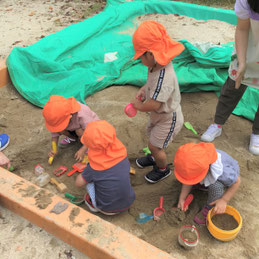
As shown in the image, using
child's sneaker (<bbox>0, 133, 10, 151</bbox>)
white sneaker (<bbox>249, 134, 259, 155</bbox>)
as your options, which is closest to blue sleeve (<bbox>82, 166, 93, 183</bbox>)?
child's sneaker (<bbox>0, 133, 10, 151</bbox>)

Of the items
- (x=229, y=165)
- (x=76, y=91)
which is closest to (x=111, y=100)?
(x=76, y=91)

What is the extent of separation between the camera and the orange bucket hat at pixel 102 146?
1.79 m

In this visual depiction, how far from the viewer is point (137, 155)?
2740mm

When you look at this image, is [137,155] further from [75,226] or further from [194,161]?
[75,226]

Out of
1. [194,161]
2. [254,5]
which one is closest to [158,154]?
[194,161]

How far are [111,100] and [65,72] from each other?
714 millimetres

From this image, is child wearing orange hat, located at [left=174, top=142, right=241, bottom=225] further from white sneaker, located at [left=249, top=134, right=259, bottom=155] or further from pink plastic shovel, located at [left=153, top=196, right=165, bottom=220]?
white sneaker, located at [left=249, top=134, right=259, bottom=155]

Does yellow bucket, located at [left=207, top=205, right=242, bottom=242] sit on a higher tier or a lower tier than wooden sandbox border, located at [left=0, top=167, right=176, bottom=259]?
lower


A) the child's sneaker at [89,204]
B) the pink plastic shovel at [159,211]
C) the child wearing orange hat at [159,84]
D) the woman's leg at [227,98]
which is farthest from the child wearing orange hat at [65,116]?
the woman's leg at [227,98]

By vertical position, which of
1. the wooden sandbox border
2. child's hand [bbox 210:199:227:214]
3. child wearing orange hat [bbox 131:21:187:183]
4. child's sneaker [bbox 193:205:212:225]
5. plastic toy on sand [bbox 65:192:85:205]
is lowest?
plastic toy on sand [bbox 65:192:85:205]

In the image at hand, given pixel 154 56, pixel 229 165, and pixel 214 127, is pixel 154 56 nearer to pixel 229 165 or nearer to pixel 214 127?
pixel 229 165

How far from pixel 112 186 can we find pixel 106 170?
0.41 ft

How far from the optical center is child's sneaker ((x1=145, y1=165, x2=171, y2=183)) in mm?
2408

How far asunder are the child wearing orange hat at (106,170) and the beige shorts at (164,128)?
380 mm
